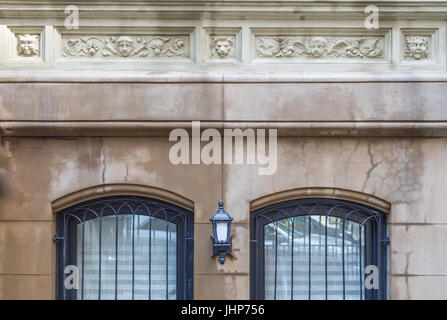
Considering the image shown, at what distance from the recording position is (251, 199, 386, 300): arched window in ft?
17.5

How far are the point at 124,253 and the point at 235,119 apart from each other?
6.26 ft

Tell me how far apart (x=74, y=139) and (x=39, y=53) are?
1.03m

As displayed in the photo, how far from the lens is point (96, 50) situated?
17.6 ft

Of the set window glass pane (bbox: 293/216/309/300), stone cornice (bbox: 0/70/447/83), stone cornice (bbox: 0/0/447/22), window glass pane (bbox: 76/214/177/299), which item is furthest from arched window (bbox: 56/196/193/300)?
stone cornice (bbox: 0/0/447/22)

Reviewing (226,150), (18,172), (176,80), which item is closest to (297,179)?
(226,150)

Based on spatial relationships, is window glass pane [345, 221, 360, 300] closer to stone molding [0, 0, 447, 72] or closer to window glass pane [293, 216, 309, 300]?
window glass pane [293, 216, 309, 300]

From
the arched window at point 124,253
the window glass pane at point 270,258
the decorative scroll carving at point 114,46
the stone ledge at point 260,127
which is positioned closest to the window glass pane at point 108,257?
the arched window at point 124,253

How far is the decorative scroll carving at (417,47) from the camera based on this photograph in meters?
5.27

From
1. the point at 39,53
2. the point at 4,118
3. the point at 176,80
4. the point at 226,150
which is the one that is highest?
the point at 39,53

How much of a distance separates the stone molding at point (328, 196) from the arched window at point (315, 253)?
0.15 metres

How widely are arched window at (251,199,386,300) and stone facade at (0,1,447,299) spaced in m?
0.26

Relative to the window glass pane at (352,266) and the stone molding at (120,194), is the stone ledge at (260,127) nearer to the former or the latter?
the stone molding at (120,194)

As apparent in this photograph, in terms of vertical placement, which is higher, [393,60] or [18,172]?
[393,60]
